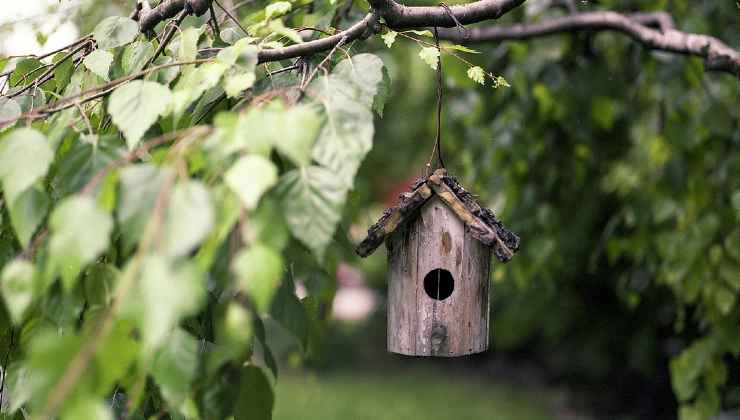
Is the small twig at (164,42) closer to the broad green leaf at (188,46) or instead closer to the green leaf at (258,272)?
the broad green leaf at (188,46)

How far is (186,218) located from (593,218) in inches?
145

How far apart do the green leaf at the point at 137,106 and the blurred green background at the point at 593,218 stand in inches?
10.8

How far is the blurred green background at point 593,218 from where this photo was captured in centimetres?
260

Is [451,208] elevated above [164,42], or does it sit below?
below

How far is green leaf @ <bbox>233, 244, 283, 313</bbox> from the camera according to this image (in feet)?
2.27

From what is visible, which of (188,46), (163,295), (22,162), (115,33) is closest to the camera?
(163,295)

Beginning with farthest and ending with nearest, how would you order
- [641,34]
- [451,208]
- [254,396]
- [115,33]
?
[641,34], [451,208], [115,33], [254,396]

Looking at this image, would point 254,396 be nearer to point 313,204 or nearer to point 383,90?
point 313,204

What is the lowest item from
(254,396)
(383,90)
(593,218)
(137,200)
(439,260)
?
(593,218)

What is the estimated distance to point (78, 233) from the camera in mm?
721

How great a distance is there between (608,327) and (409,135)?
2488 millimetres

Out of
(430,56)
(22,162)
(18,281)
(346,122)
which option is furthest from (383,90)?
(18,281)

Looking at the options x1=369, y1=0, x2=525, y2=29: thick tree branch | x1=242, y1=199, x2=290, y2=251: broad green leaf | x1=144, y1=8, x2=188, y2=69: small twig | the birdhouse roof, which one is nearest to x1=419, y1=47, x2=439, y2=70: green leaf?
x1=369, y1=0, x2=525, y2=29: thick tree branch

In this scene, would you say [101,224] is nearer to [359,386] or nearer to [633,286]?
[633,286]
